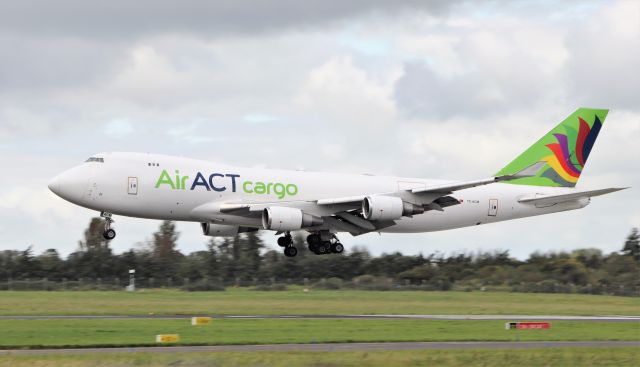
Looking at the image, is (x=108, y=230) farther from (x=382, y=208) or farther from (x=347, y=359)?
(x=347, y=359)

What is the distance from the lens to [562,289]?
6994cm

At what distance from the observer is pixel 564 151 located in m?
61.3

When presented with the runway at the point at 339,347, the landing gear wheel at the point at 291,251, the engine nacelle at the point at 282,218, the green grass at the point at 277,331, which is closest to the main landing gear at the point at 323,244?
the landing gear wheel at the point at 291,251

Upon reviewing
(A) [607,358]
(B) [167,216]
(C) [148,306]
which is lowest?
(A) [607,358]

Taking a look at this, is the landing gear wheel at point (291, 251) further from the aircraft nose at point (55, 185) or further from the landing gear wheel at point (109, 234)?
the aircraft nose at point (55, 185)

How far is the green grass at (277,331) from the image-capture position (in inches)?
1344

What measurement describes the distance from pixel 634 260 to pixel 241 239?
111 feet

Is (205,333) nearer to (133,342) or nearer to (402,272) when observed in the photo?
(133,342)

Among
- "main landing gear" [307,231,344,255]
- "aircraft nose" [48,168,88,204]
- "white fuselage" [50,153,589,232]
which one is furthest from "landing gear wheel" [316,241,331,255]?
"aircraft nose" [48,168,88,204]

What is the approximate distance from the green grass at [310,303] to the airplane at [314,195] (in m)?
3.64

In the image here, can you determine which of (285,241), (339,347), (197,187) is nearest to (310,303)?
(285,241)

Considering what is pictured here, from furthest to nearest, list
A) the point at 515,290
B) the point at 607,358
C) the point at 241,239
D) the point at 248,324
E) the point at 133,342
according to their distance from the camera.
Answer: the point at 241,239, the point at 515,290, the point at 248,324, the point at 133,342, the point at 607,358

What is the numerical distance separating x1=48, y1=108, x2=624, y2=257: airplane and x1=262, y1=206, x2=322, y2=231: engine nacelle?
5 centimetres

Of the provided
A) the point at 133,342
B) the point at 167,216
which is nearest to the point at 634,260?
the point at 167,216
